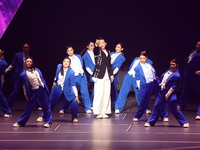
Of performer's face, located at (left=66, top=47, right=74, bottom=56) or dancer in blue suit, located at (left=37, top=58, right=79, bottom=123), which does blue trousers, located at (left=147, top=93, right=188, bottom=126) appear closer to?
dancer in blue suit, located at (left=37, top=58, right=79, bottom=123)

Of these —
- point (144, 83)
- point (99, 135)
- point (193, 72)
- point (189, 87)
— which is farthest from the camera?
point (189, 87)

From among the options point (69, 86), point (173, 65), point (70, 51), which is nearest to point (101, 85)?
point (69, 86)

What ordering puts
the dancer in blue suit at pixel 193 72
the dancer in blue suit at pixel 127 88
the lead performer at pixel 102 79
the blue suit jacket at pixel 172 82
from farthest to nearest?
1. the dancer in blue suit at pixel 127 88
2. the dancer in blue suit at pixel 193 72
3. the lead performer at pixel 102 79
4. the blue suit jacket at pixel 172 82

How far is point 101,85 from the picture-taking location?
12.4 m

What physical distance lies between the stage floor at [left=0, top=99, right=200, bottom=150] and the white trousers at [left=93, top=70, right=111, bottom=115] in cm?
19

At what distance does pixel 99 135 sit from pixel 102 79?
235 cm

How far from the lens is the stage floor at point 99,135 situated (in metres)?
9.26

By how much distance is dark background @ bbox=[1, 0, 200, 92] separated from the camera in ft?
53.1

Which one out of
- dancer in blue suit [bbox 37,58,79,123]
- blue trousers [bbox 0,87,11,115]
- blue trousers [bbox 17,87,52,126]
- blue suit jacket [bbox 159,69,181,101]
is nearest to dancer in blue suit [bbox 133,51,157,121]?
blue suit jacket [bbox 159,69,181,101]

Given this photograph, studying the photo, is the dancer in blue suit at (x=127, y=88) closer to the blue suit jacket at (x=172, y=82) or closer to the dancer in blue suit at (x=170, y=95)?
the dancer in blue suit at (x=170, y=95)

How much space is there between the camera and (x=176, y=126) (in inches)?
443

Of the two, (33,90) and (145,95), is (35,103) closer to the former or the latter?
(33,90)

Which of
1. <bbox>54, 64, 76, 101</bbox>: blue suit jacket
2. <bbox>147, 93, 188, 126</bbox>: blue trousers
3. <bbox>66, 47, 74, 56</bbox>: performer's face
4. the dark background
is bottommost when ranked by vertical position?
<bbox>147, 93, 188, 126</bbox>: blue trousers

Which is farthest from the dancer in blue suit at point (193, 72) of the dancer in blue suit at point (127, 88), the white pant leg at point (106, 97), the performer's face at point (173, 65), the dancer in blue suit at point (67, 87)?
the dancer in blue suit at point (67, 87)
